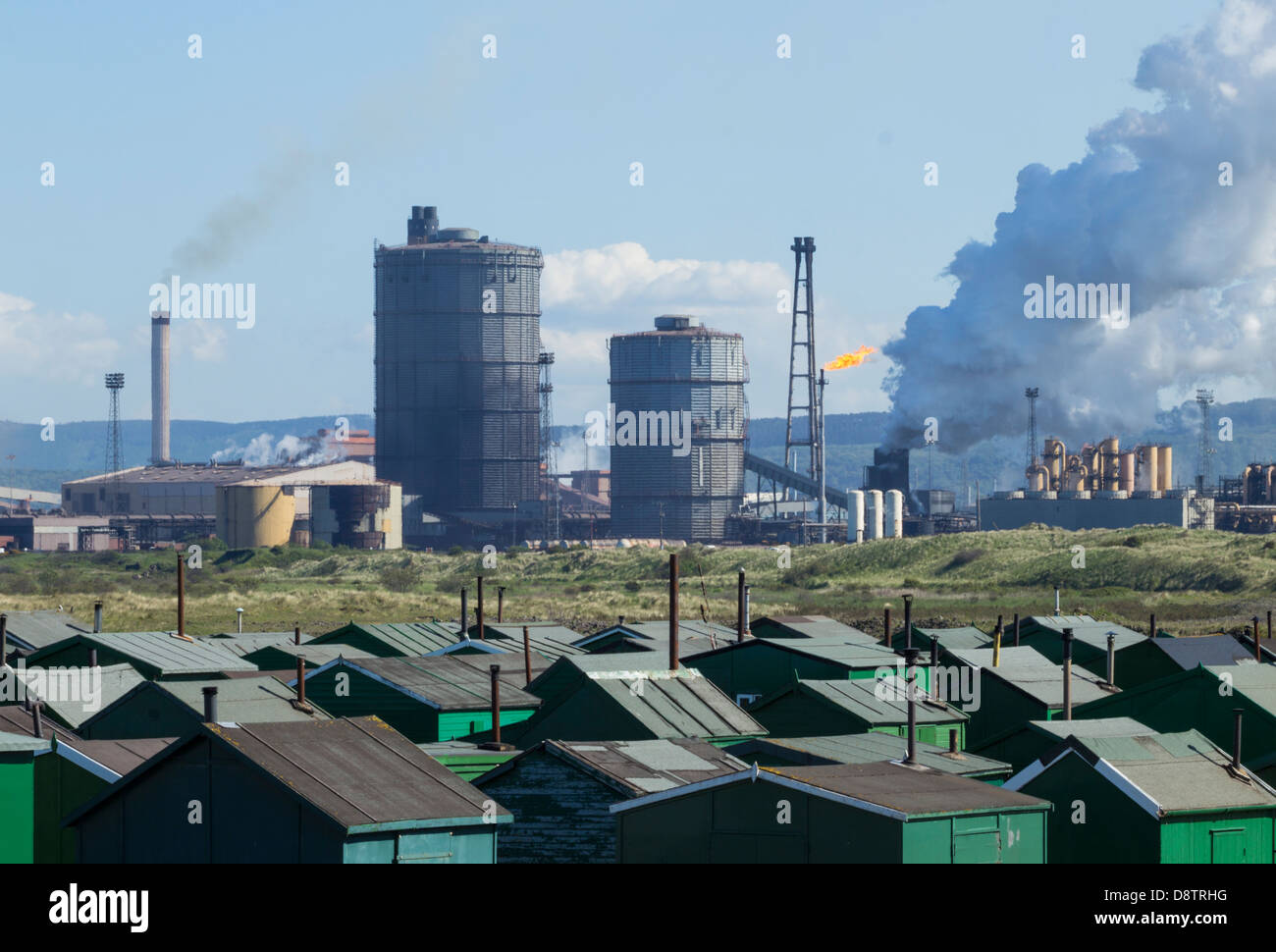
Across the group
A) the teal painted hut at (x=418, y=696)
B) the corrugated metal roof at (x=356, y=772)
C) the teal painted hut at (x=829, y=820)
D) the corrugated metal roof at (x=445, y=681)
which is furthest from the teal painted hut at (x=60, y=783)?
the corrugated metal roof at (x=445, y=681)

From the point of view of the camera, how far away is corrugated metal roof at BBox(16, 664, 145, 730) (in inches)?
1129

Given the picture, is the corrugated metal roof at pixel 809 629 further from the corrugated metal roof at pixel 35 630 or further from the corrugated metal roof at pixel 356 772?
the corrugated metal roof at pixel 356 772

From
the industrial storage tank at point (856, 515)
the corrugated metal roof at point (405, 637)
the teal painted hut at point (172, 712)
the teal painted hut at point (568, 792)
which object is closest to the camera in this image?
the teal painted hut at point (568, 792)

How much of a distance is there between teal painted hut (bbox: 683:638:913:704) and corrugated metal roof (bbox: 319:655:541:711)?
374 centimetres

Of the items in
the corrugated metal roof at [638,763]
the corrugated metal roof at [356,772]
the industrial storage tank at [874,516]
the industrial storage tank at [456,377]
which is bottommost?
the industrial storage tank at [874,516]

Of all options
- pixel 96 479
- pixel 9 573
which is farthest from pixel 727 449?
pixel 9 573

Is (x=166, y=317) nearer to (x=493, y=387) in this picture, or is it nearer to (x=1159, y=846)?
(x=493, y=387)

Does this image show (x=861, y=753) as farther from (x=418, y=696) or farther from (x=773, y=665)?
(x=773, y=665)

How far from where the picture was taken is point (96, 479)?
584 feet

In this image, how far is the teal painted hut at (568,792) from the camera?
2148 centimetres

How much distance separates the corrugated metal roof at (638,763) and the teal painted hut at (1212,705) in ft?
26.8

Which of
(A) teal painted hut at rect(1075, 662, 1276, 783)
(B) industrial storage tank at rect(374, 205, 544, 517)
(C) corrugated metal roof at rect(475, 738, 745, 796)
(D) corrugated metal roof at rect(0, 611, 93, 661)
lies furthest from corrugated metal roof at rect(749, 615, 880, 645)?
(B) industrial storage tank at rect(374, 205, 544, 517)

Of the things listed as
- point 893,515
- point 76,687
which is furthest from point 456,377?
point 76,687

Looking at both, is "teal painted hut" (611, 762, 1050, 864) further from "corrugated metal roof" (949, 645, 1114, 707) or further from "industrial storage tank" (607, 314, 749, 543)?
"industrial storage tank" (607, 314, 749, 543)
